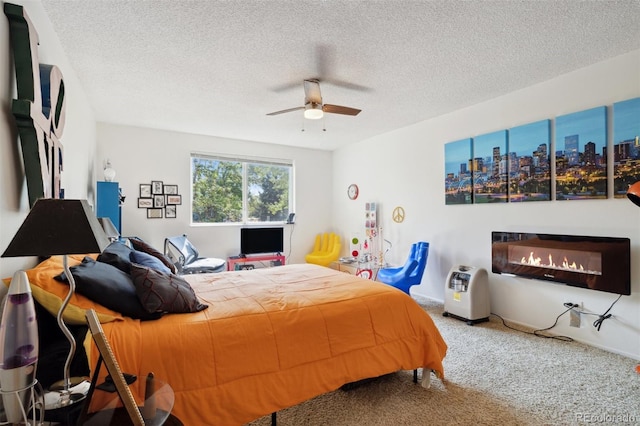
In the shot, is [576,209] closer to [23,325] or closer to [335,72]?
[335,72]

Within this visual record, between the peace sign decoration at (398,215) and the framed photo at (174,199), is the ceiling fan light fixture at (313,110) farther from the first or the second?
the framed photo at (174,199)

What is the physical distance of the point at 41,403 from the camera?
1.07 meters

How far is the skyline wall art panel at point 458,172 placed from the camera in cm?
402

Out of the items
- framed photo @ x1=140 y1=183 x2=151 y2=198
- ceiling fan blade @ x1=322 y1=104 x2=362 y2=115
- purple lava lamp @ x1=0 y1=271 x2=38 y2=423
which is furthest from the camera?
framed photo @ x1=140 y1=183 x2=151 y2=198

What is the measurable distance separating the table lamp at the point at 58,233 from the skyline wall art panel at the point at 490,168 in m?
3.84

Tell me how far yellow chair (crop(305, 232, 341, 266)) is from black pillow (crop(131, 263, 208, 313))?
409 centimetres

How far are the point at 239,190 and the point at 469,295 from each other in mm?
4105

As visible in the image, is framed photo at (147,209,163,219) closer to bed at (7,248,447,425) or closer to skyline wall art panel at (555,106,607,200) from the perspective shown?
bed at (7,248,447,425)

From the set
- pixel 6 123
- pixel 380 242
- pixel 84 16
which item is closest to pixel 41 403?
pixel 6 123

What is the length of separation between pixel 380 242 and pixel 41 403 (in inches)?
186

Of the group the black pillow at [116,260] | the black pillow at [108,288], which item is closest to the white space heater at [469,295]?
the black pillow at [108,288]

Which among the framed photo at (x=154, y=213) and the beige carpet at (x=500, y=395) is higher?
the framed photo at (x=154, y=213)

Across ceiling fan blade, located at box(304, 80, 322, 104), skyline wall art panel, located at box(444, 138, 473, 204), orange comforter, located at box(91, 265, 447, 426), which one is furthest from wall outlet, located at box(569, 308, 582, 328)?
ceiling fan blade, located at box(304, 80, 322, 104)

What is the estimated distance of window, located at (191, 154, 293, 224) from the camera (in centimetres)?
546
